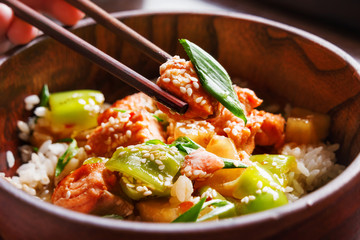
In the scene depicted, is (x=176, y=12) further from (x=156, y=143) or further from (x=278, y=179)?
(x=278, y=179)

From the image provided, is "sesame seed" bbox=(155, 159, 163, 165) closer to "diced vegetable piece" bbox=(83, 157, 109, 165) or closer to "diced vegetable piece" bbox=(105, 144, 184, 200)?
"diced vegetable piece" bbox=(105, 144, 184, 200)

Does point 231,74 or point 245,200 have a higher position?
point 231,74

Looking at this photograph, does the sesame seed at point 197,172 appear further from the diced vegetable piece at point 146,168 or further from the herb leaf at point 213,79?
the herb leaf at point 213,79

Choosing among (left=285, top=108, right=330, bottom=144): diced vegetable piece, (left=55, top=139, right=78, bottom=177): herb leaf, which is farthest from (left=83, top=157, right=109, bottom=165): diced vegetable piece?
(left=285, top=108, right=330, bottom=144): diced vegetable piece

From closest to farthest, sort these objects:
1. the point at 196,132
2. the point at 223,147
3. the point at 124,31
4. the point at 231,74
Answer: the point at 223,147 → the point at 196,132 → the point at 124,31 → the point at 231,74

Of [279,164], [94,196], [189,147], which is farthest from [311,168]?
[94,196]

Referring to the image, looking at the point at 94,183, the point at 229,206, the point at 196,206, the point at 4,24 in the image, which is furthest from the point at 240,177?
the point at 4,24

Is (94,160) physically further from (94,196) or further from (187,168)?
(187,168)

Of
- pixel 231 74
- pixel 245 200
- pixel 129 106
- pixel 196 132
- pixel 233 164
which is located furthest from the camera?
pixel 231 74
